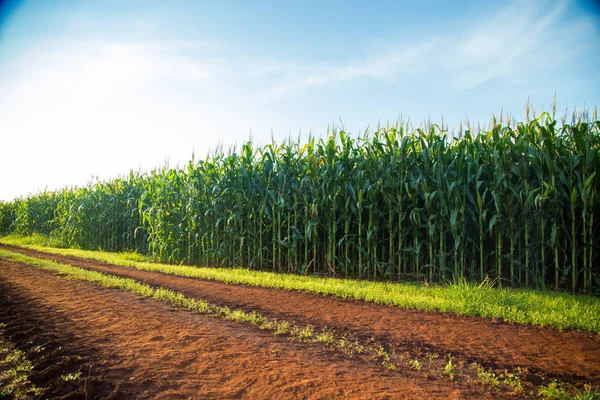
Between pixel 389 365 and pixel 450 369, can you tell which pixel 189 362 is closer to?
pixel 389 365

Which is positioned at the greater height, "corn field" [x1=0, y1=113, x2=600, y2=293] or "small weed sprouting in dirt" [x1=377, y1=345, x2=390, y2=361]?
"corn field" [x1=0, y1=113, x2=600, y2=293]

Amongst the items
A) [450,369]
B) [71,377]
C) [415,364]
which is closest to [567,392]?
[450,369]

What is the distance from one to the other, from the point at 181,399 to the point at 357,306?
3559mm

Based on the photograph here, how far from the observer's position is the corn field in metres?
7.29

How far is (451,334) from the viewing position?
13.9 feet

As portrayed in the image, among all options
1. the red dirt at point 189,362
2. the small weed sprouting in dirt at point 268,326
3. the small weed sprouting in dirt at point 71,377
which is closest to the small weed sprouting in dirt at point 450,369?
the red dirt at point 189,362

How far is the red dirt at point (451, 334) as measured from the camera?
3.36 meters

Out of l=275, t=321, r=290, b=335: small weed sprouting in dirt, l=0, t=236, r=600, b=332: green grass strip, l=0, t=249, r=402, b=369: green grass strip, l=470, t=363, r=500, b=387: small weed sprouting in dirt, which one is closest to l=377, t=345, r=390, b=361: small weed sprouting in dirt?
l=0, t=249, r=402, b=369: green grass strip

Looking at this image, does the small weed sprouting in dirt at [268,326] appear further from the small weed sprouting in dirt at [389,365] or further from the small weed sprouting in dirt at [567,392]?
the small weed sprouting in dirt at [567,392]

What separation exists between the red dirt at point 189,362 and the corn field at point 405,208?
513 cm

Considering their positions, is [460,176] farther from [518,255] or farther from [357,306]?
[357,306]

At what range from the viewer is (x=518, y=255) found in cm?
787

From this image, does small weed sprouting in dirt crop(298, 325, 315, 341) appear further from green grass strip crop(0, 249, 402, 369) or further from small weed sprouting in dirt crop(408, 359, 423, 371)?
small weed sprouting in dirt crop(408, 359, 423, 371)

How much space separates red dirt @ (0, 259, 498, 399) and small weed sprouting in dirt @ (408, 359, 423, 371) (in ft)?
0.36
